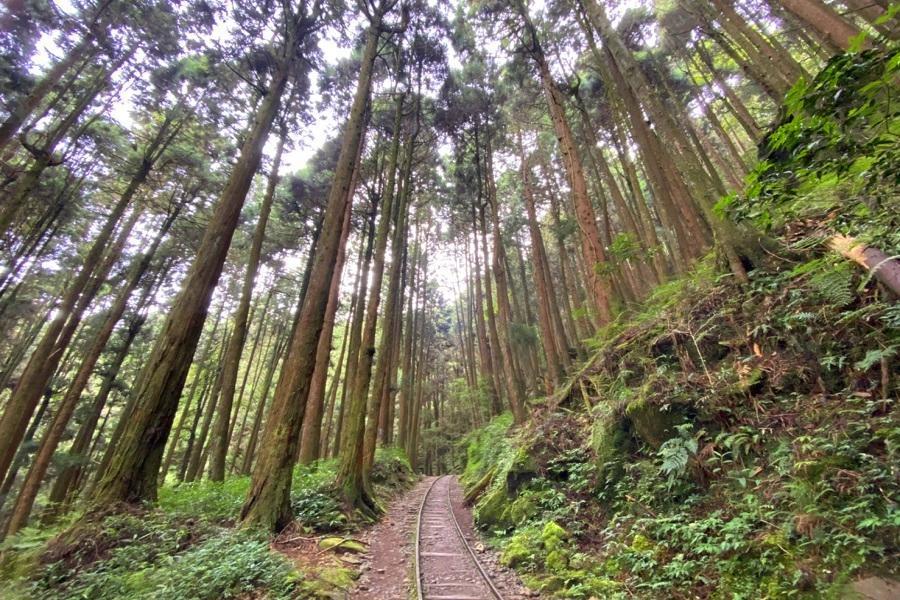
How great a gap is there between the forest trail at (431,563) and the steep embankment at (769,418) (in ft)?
1.46

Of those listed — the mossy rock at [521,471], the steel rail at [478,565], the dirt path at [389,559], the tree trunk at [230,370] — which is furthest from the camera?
the tree trunk at [230,370]

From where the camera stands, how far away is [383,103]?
13.9 metres

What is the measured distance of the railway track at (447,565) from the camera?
497 cm

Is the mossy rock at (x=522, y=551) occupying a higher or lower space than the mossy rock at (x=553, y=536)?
lower

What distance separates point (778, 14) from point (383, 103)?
1220 cm

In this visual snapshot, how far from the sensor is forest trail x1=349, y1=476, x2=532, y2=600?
198 inches

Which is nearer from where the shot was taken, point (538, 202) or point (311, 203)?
point (311, 203)

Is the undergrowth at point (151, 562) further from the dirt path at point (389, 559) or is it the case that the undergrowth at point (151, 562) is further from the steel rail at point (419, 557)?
the steel rail at point (419, 557)

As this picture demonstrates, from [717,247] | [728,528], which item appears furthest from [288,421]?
[717,247]

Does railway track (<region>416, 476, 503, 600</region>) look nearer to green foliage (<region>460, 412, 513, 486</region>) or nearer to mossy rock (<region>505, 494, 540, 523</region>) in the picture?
mossy rock (<region>505, 494, 540, 523</region>)

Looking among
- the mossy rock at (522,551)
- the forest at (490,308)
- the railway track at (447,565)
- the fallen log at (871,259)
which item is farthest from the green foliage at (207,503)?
the fallen log at (871,259)

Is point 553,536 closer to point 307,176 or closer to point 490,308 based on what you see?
point 490,308

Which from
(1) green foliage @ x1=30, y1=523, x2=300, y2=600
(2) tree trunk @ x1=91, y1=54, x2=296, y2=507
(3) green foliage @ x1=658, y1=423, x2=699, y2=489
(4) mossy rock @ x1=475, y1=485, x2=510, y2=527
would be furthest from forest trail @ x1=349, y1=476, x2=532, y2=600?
(2) tree trunk @ x1=91, y1=54, x2=296, y2=507

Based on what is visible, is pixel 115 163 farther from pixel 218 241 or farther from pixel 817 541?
pixel 817 541
